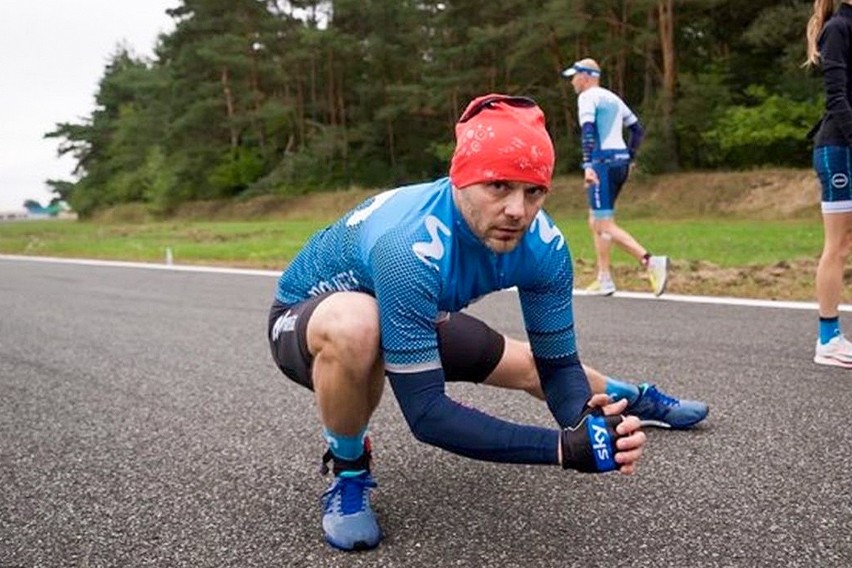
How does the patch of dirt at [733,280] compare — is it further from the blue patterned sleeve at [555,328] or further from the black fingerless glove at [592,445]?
the black fingerless glove at [592,445]

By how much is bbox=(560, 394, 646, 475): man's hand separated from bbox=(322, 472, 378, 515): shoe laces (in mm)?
673

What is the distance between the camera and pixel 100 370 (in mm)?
4375

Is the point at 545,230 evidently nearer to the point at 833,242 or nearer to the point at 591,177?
the point at 833,242

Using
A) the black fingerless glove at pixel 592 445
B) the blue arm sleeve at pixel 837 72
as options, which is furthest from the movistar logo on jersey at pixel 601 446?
the blue arm sleeve at pixel 837 72

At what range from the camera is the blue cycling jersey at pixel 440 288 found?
72.0 inches

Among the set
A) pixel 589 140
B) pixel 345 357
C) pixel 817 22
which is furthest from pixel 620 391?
pixel 589 140

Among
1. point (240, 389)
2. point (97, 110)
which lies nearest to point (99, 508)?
point (240, 389)

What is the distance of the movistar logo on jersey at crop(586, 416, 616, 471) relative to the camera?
169 cm

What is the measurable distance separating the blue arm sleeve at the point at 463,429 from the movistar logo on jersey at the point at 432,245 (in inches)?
10.9

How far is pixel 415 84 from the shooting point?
34.5 meters

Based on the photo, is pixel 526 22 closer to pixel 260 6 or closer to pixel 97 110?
pixel 260 6

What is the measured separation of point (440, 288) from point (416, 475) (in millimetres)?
904

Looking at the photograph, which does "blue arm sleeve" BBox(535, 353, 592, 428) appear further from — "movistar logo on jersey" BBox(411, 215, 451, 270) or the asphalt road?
"movistar logo on jersey" BBox(411, 215, 451, 270)

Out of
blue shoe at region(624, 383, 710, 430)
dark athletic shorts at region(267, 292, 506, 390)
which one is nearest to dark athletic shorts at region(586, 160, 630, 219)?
blue shoe at region(624, 383, 710, 430)
